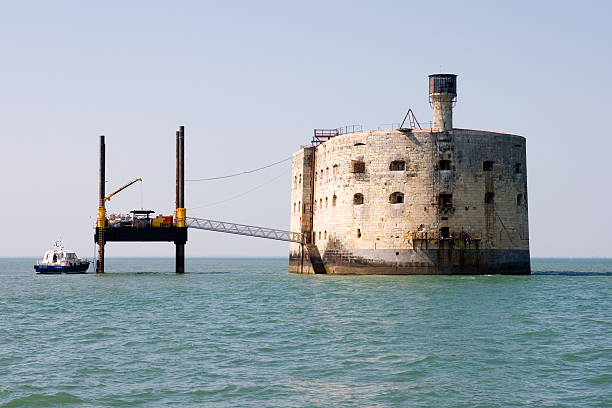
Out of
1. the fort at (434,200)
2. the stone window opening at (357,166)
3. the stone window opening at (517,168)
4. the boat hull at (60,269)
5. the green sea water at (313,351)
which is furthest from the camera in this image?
the boat hull at (60,269)

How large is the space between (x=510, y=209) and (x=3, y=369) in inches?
1494

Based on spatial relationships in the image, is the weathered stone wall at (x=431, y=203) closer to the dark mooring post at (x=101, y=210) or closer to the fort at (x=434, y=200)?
the fort at (x=434, y=200)

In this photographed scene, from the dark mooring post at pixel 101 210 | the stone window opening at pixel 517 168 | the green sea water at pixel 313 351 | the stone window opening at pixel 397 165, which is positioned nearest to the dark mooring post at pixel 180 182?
the dark mooring post at pixel 101 210

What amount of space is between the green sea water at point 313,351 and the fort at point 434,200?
12.2 meters

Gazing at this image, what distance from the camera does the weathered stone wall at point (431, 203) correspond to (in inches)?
1919

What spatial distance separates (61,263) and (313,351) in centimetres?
5032

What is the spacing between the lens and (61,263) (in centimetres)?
6650

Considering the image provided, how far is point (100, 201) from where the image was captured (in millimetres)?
57438

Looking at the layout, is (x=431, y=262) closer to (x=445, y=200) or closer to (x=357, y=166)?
(x=445, y=200)

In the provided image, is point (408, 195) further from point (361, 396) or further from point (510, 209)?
point (361, 396)

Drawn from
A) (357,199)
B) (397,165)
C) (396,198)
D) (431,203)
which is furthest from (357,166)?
(431,203)

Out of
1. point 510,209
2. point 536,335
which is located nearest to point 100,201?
point 510,209

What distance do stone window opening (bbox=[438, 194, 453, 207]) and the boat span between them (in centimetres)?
3233

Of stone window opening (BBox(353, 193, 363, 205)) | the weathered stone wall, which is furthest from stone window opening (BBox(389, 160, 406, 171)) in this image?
stone window opening (BBox(353, 193, 363, 205))
